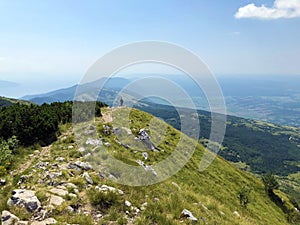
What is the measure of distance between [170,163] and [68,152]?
14485 mm

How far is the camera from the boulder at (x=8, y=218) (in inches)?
344

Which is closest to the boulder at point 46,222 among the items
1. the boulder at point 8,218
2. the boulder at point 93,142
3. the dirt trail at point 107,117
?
the boulder at point 8,218

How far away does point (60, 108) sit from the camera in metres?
32.0

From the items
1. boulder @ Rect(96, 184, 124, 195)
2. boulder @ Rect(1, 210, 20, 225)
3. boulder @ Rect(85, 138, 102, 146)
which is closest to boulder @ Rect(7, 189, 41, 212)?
boulder @ Rect(1, 210, 20, 225)

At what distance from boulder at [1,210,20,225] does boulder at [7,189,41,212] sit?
75cm

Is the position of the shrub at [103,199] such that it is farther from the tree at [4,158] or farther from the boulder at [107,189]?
the tree at [4,158]

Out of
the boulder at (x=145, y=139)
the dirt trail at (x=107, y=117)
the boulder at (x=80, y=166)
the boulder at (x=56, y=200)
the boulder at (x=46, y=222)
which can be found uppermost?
the boulder at (x=56, y=200)

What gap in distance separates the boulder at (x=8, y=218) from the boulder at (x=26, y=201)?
752 mm

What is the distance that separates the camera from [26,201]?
33.0 ft

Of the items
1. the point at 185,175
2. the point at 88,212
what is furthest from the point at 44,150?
the point at 185,175

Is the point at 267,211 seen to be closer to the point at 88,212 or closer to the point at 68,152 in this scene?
the point at 68,152

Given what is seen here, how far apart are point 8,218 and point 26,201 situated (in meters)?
1.14

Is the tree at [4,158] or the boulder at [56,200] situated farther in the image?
the tree at [4,158]

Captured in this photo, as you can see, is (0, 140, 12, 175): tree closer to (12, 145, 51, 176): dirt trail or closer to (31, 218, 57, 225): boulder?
(12, 145, 51, 176): dirt trail
